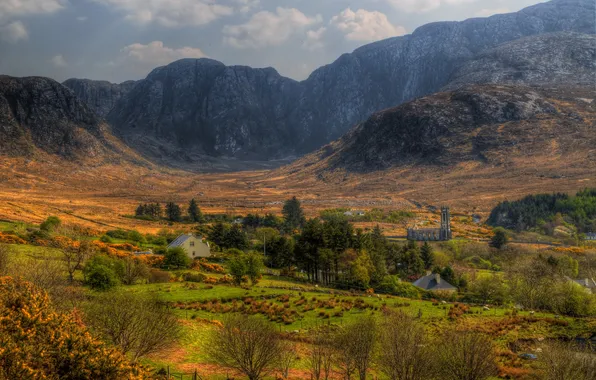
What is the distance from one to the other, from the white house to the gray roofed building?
33.8 meters

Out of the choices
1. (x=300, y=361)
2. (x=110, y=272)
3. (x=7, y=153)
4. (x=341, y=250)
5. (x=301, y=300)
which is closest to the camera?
(x=300, y=361)

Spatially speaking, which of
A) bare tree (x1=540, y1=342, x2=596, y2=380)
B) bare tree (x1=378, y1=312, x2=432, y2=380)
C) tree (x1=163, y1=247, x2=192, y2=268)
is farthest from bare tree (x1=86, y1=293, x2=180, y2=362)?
tree (x1=163, y1=247, x2=192, y2=268)

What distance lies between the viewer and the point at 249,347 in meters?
24.9

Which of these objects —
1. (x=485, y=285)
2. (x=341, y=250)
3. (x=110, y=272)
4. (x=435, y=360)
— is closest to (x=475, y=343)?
(x=435, y=360)

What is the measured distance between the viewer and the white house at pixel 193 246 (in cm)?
7150

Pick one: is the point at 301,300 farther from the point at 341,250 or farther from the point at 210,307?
the point at 341,250

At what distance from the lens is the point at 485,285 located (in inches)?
2292

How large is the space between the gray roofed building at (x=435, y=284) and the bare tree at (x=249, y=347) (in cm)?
3862

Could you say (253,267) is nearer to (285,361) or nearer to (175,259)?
(175,259)

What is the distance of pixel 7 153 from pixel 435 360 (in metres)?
206

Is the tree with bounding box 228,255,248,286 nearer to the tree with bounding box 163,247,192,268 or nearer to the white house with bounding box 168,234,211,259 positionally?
the tree with bounding box 163,247,192,268

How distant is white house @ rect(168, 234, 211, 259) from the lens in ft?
235

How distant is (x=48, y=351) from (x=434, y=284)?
177 feet

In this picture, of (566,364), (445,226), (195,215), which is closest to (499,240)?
(445,226)
